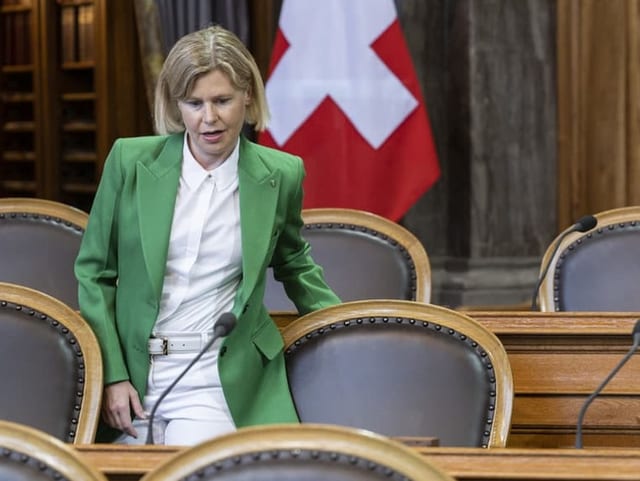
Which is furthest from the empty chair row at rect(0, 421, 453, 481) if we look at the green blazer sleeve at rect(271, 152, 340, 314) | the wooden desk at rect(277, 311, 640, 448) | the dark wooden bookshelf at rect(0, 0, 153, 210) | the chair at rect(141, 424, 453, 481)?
the dark wooden bookshelf at rect(0, 0, 153, 210)

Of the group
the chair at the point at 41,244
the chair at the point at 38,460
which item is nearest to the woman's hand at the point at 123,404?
the chair at the point at 38,460

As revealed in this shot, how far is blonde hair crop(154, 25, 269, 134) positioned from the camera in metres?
2.26

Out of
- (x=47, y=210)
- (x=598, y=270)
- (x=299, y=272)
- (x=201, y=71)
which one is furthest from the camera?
(x=47, y=210)

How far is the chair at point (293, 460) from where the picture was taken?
1.43 metres

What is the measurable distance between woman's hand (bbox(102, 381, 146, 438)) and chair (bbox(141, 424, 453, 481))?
0.88 meters

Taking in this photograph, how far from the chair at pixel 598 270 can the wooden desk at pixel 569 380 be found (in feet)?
1.52

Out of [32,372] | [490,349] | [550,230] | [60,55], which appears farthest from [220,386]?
[60,55]

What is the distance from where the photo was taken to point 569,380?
2.74 m

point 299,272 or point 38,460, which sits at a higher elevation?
point 299,272

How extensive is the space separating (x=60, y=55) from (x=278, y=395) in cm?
477

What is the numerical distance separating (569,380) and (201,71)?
3.41 feet

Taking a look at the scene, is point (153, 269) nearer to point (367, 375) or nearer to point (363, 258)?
point (367, 375)

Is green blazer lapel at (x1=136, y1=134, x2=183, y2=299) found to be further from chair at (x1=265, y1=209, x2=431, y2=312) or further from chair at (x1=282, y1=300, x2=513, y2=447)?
chair at (x1=265, y1=209, x2=431, y2=312)

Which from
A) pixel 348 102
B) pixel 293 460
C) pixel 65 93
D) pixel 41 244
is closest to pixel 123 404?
pixel 293 460
